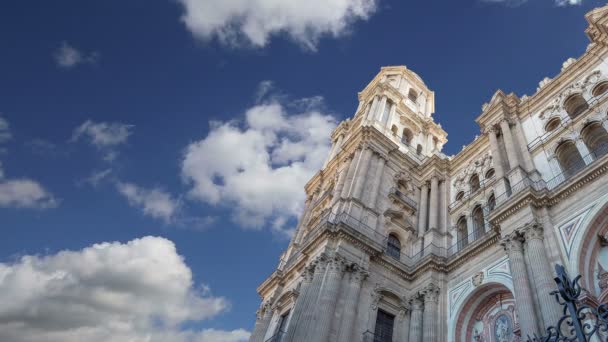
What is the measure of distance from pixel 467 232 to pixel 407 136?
14.2m

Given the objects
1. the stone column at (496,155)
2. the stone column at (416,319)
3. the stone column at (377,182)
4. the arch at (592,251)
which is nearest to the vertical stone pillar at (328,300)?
the stone column at (416,319)

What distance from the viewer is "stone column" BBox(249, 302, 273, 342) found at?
23.9 meters

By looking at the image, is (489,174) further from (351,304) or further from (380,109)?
(380,109)

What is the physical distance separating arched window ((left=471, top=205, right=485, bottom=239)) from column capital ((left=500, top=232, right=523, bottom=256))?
4.61 meters

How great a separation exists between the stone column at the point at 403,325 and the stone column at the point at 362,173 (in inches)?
254

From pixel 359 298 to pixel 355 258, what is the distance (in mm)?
1871

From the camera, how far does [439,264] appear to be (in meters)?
21.4

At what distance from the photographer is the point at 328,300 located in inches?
738

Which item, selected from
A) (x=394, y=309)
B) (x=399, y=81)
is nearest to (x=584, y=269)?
(x=394, y=309)

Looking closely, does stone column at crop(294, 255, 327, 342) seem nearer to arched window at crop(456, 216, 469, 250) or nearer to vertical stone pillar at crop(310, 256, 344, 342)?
vertical stone pillar at crop(310, 256, 344, 342)

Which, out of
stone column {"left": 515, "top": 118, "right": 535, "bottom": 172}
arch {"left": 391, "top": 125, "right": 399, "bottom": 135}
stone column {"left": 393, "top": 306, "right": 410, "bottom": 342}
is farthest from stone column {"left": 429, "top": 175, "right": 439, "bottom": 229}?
arch {"left": 391, "top": 125, "right": 399, "bottom": 135}

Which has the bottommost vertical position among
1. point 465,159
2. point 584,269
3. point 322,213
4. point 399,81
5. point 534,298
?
point 534,298

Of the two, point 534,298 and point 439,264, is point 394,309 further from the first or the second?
point 534,298

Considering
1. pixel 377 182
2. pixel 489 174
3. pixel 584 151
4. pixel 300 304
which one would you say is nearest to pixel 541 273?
pixel 584 151
